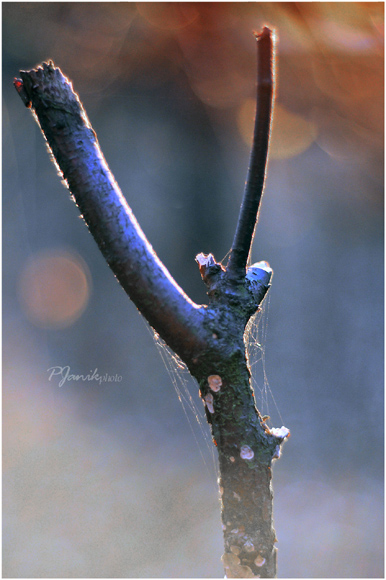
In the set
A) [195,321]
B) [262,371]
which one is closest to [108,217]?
[195,321]

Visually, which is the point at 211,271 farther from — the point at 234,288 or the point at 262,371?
the point at 262,371

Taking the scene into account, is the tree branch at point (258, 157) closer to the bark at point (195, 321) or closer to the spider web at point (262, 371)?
the bark at point (195, 321)

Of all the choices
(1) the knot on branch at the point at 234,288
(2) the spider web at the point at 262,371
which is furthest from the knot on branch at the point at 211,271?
(2) the spider web at the point at 262,371

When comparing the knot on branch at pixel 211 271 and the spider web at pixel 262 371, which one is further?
the spider web at pixel 262 371

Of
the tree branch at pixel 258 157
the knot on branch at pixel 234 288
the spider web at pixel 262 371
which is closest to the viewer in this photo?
the tree branch at pixel 258 157

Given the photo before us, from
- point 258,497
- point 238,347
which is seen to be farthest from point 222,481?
point 238,347

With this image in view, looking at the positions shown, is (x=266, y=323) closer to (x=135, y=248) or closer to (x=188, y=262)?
(x=188, y=262)

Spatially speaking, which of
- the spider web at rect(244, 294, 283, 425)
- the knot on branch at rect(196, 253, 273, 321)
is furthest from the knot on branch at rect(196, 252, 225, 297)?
the spider web at rect(244, 294, 283, 425)
